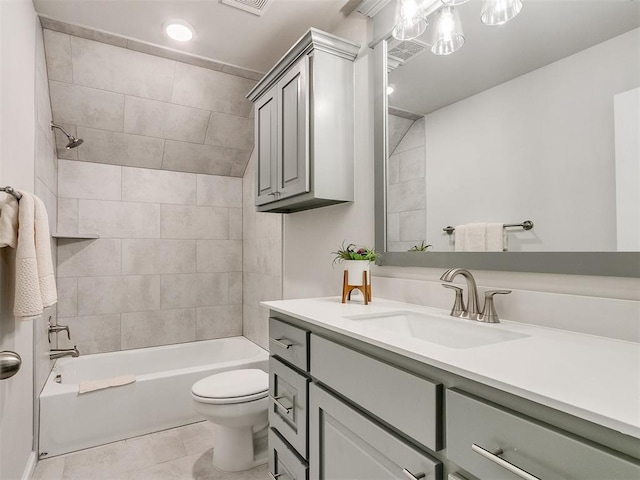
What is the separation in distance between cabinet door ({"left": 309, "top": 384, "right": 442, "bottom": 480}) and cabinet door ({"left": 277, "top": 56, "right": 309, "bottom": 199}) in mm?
1026

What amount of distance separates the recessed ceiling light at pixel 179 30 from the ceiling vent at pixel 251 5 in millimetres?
377

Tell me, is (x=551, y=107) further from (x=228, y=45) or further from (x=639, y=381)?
(x=228, y=45)

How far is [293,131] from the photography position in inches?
74.7

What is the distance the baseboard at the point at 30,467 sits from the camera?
1.83 meters

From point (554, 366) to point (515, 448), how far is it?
20 centimetres

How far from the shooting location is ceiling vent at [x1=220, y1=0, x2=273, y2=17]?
192cm

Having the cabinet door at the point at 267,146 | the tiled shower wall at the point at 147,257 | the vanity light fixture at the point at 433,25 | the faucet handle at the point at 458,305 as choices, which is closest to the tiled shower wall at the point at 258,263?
the tiled shower wall at the point at 147,257

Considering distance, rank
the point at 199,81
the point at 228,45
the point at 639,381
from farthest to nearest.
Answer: the point at 199,81
the point at 228,45
the point at 639,381

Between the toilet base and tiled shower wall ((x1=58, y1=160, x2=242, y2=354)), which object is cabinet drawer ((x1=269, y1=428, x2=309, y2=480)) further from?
tiled shower wall ((x1=58, y1=160, x2=242, y2=354))

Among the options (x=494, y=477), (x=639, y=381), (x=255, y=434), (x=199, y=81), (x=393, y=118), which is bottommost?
(x=255, y=434)

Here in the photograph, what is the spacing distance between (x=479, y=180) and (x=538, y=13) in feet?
1.81

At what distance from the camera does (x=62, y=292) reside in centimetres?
285

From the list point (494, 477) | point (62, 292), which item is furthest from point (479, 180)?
point (62, 292)

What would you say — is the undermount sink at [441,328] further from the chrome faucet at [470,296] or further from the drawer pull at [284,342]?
the drawer pull at [284,342]
